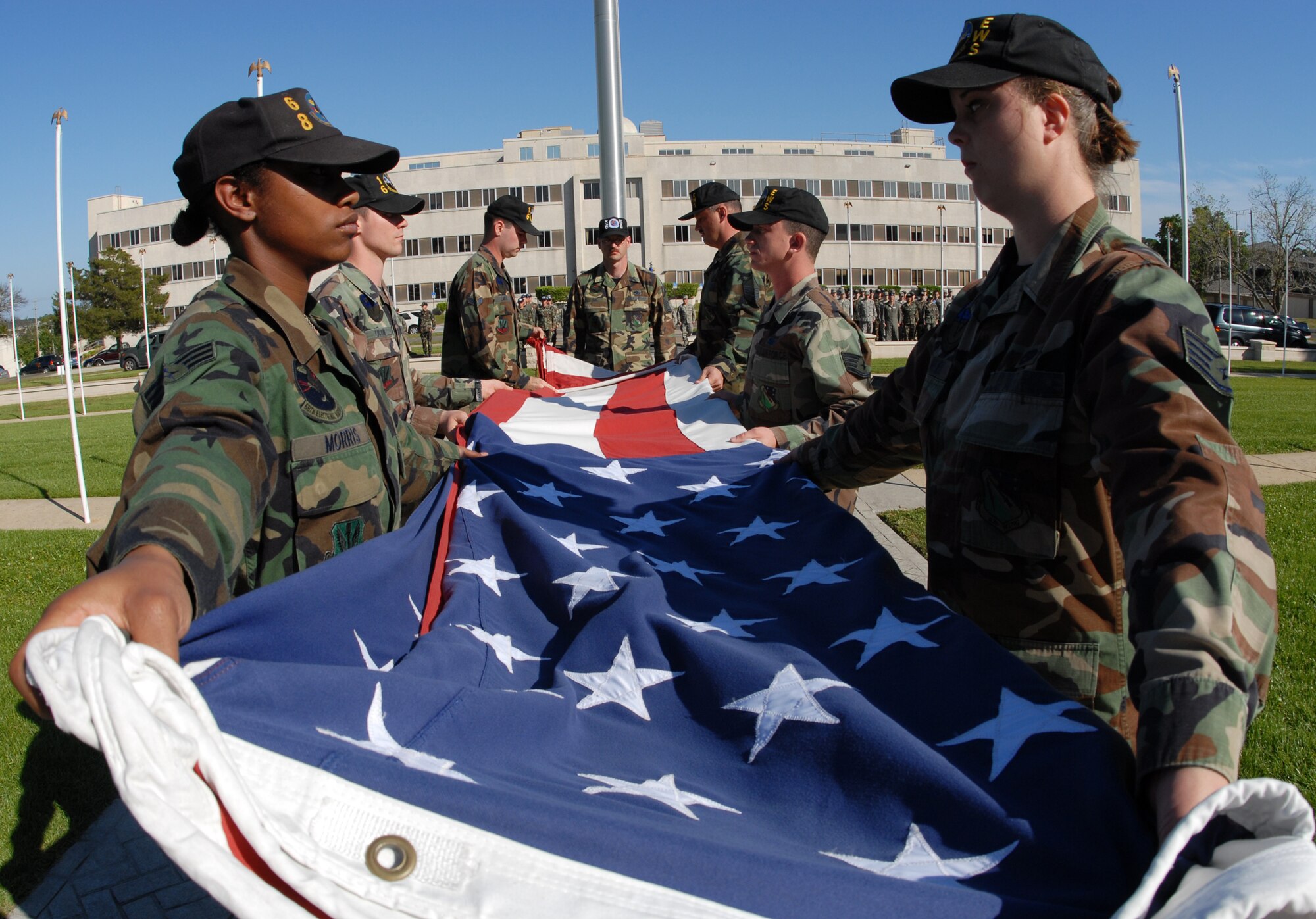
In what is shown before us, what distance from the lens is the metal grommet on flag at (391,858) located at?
3.91 ft

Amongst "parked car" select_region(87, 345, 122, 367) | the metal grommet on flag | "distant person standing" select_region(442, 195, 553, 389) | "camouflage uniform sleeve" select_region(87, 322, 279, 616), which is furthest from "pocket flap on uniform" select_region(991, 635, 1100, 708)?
"parked car" select_region(87, 345, 122, 367)

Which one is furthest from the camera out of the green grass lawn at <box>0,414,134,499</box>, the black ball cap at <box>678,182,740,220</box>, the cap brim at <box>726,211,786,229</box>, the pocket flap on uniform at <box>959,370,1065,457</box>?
the green grass lawn at <box>0,414,134,499</box>

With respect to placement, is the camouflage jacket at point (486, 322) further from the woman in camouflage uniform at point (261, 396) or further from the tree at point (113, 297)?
the tree at point (113, 297)

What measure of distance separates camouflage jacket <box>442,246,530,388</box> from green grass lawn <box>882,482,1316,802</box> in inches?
126

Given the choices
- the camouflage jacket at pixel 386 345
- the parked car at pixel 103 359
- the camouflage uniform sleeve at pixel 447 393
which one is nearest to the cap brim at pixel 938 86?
the camouflage jacket at pixel 386 345

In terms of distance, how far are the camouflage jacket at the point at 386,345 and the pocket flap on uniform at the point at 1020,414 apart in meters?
2.76

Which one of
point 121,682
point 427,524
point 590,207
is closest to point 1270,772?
point 427,524

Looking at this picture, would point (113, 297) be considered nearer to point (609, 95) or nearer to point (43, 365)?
point (43, 365)

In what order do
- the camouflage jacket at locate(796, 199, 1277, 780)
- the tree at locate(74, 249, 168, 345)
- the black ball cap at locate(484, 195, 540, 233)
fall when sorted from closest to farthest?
the camouflage jacket at locate(796, 199, 1277, 780) → the black ball cap at locate(484, 195, 540, 233) → the tree at locate(74, 249, 168, 345)

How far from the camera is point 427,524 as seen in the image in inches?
111

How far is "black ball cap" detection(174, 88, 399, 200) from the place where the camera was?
227 centimetres

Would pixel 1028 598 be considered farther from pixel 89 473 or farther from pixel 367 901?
pixel 89 473

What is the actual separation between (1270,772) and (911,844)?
292 cm

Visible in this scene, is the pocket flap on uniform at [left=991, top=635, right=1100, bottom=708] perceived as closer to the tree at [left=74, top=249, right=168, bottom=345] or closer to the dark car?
the tree at [left=74, top=249, right=168, bottom=345]
